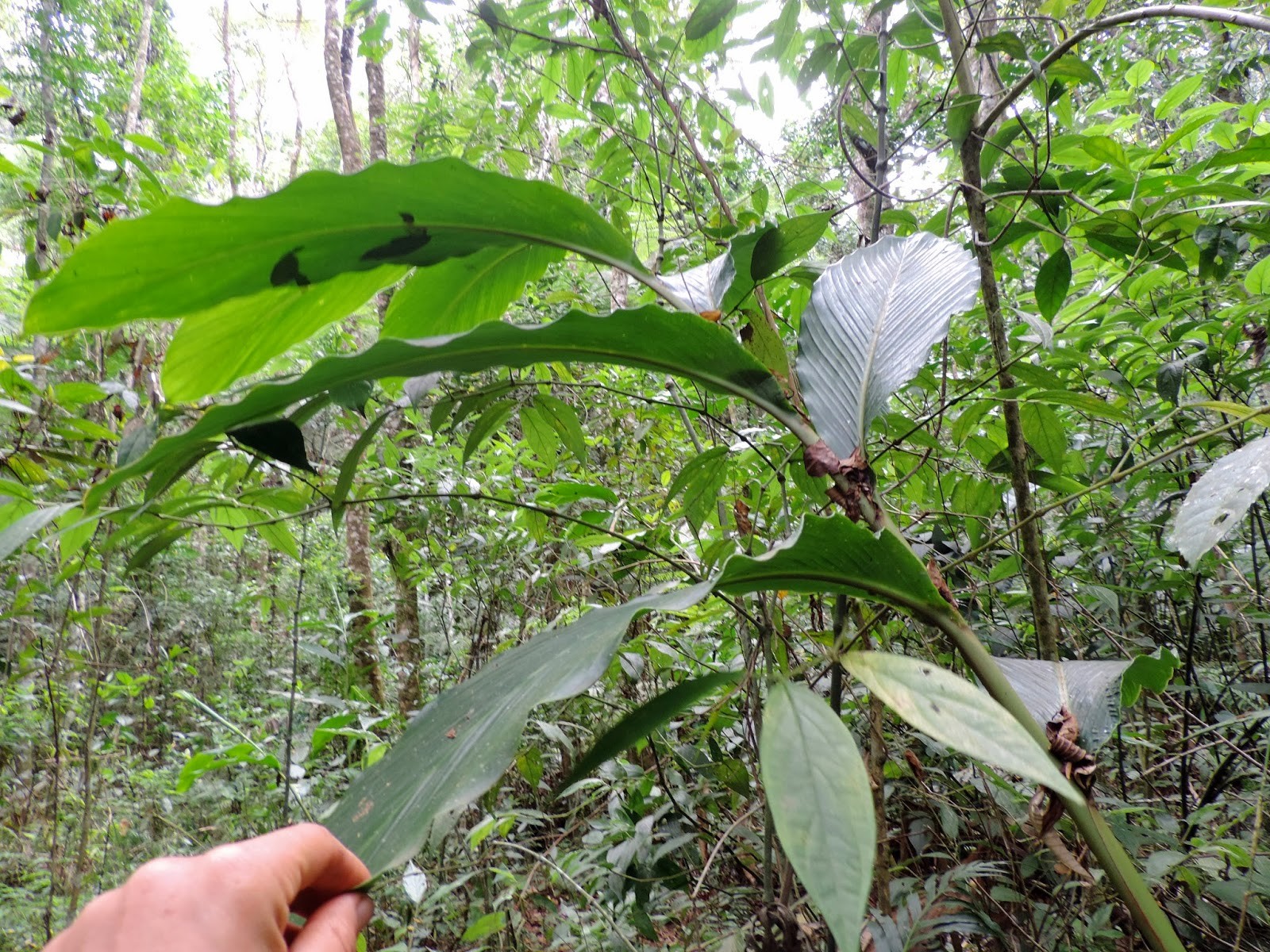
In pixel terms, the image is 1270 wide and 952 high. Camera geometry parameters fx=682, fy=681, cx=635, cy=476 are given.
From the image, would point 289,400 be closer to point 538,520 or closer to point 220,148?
point 538,520

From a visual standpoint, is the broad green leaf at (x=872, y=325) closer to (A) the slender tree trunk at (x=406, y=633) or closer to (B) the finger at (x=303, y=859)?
(B) the finger at (x=303, y=859)

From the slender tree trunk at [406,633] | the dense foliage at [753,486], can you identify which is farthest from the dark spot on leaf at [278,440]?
the slender tree trunk at [406,633]

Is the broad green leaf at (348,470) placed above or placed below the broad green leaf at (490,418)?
below

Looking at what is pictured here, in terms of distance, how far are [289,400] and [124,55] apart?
963cm

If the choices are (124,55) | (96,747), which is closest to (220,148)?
(124,55)

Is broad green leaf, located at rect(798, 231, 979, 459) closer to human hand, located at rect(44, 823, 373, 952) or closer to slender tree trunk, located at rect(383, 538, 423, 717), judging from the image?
human hand, located at rect(44, 823, 373, 952)

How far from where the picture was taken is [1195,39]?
383cm

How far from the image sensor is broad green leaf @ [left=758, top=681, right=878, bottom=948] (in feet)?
0.83

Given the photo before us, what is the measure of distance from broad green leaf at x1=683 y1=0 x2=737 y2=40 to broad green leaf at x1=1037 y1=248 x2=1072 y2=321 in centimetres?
64

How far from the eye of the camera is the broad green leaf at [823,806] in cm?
25

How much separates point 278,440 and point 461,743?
31 centimetres

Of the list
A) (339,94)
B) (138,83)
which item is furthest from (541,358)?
(138,83)

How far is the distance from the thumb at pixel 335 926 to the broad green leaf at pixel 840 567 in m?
0.24

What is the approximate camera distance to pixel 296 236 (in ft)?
1.38
